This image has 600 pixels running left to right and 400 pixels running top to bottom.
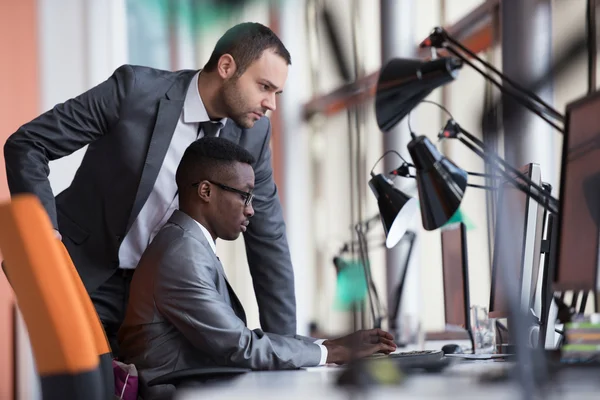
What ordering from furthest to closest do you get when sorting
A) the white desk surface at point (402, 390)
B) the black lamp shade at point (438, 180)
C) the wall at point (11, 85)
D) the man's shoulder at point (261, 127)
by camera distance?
the wall at point (11, 85), the man's shoulder at point (261, 127), the black lamp shade at point (438, 180), the white desk surface at point (402, 390)

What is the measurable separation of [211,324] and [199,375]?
219mm

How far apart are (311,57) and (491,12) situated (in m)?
2.52

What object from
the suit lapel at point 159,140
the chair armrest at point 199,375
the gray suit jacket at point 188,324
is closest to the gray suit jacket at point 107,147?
the suit lapel at point 159,140

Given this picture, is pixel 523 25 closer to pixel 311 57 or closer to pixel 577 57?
pixel 577 57

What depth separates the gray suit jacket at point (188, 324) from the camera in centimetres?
178

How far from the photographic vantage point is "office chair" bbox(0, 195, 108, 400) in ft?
4.42

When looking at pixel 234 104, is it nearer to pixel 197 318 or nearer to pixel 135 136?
pixel 135 136

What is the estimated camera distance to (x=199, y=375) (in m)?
1.57

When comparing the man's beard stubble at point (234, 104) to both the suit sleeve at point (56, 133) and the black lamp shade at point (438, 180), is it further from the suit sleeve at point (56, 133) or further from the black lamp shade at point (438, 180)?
the black lamp shade at point (438, 180)

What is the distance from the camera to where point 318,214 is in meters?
6.16

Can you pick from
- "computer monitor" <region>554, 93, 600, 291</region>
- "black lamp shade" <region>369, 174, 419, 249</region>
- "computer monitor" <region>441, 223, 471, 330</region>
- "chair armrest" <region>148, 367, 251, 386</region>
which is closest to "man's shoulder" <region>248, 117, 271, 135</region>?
"black lamp shade" <region>369, 174, 419, 249</region>

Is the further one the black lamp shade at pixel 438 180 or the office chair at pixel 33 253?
the black lamp shade at pixel 438 180

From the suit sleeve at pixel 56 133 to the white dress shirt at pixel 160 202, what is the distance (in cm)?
17

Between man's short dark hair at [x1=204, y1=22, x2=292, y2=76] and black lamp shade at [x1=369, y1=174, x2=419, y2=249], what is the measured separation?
0.42 meters
